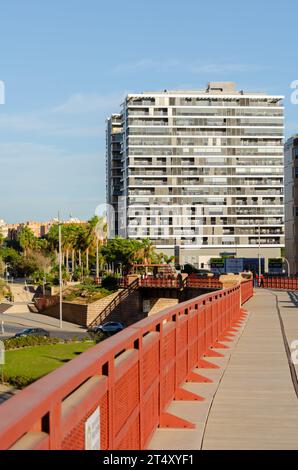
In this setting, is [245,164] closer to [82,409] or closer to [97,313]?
[97,313]

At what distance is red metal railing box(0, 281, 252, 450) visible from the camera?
12.8ft

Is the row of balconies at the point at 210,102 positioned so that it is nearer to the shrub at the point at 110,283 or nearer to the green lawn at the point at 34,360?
the shrub at the point at 110,283

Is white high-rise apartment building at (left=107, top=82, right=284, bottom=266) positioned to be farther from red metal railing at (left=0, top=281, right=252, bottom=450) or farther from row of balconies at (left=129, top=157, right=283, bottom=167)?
red metal railing at (left=0, top=281, right=252, bottom=450)

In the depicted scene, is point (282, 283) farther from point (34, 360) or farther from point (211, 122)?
point (211, 122)

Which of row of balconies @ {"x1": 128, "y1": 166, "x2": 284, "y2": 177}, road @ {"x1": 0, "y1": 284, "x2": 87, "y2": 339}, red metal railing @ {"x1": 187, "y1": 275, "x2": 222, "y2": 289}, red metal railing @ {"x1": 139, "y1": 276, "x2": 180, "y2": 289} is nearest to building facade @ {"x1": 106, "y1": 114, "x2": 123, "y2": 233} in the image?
row of balconies @ {"x1": 128, "y1": 166, "x2": 284, "y2": 177}

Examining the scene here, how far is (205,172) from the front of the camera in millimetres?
145500

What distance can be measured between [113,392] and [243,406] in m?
4.74

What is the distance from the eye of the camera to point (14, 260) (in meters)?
165

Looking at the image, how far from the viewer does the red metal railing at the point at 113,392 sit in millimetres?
3916

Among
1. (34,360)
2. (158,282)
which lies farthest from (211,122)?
(34,360)

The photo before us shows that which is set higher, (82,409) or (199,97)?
(199,97)

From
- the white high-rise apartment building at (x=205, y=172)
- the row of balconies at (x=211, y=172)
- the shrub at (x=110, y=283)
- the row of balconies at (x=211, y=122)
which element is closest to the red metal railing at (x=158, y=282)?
the shrub at (x=110, y=283)
